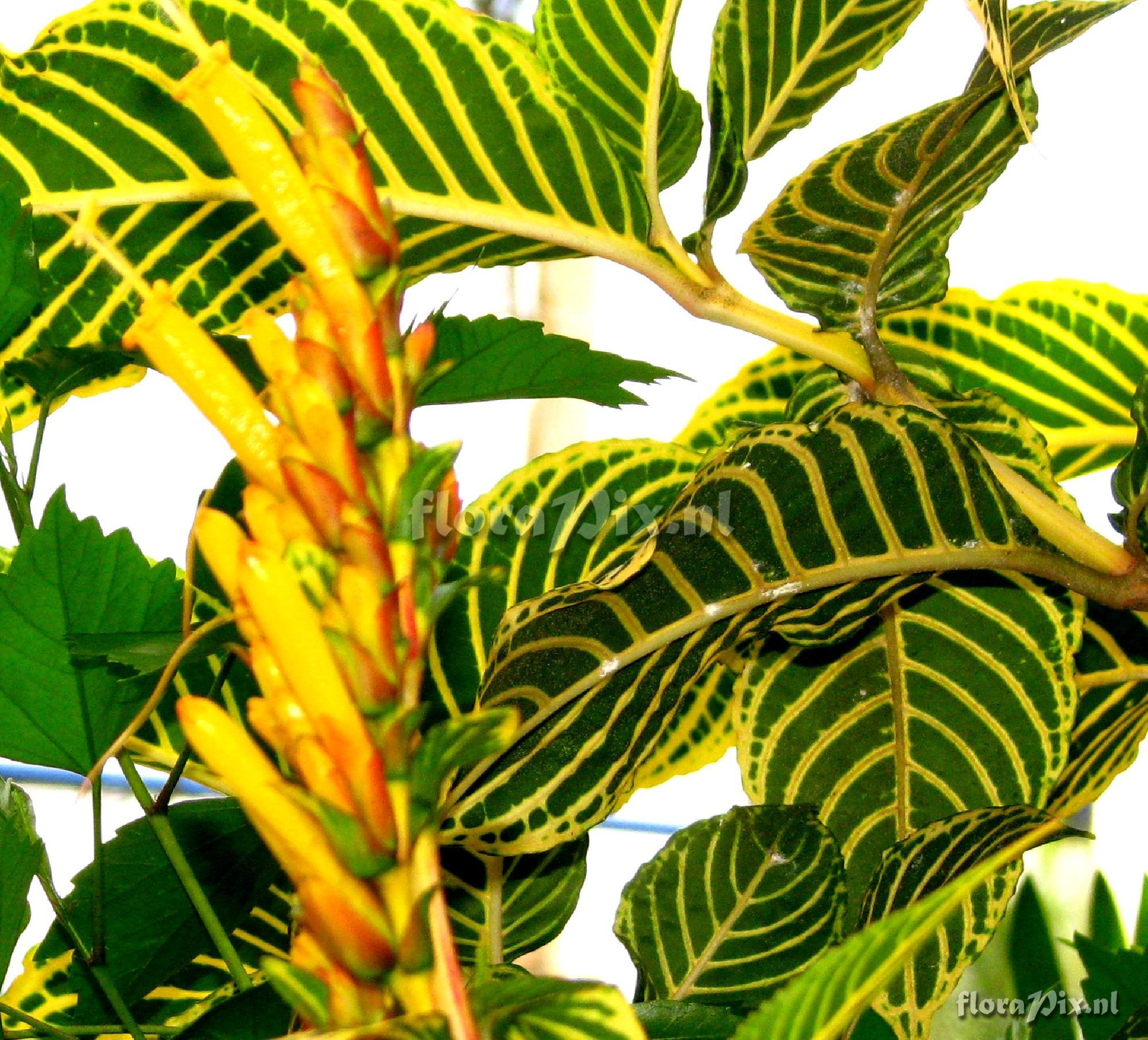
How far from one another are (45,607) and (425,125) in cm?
18

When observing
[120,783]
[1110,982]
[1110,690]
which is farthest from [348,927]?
[120,783]

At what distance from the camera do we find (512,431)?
131 centimetres

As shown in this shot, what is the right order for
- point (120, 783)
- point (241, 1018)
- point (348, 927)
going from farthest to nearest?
point (120, 783) < point (241, 1018) < point (348, 927)

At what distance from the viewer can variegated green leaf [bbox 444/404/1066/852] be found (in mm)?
293

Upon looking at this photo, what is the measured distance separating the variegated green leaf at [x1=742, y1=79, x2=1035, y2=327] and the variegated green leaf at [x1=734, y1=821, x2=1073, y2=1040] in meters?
0.26

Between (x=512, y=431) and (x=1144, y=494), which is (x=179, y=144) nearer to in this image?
(x=1144, y=494)

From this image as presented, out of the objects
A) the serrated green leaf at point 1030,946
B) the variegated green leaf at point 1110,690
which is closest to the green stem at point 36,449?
the variegated green leaf at point 1110,690

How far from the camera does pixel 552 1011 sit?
15cm

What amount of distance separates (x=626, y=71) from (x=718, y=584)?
179mm

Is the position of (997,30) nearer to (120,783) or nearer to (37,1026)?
(37,1026)

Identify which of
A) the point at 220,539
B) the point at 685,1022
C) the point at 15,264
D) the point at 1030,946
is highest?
the point at 15,264

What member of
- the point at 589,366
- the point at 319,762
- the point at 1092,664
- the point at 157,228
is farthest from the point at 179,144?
the point at 1092,664

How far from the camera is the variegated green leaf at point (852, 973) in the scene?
129mm

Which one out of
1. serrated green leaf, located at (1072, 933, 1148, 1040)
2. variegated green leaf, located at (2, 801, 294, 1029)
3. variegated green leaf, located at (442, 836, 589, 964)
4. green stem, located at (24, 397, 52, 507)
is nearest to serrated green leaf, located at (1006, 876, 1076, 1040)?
serrated green leaf, located at (1072, 933, 1148, 1040)
